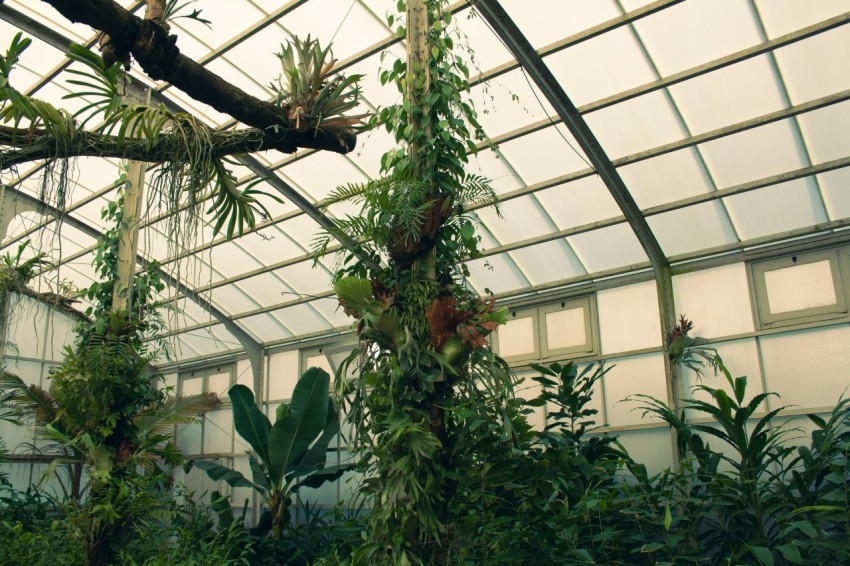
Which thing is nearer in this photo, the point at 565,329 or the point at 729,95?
the point at 729,95

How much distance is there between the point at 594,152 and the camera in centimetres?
808

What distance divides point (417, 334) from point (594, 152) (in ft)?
15.9

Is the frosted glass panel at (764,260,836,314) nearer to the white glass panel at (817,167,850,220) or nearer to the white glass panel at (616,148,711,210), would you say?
the white glass panel at (817,167,850,220)

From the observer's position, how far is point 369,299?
4004 mm

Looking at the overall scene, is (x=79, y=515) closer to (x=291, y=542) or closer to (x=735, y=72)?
(x=291, y=542)

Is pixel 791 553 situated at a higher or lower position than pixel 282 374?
lower

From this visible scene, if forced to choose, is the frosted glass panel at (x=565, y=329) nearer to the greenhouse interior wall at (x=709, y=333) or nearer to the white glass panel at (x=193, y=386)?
the greenhouse interior wall at (x=709, y=333)

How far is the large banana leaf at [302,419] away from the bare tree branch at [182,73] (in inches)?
191

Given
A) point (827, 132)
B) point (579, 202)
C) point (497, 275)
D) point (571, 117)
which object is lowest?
point (497, 275)

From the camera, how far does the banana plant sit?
7.89 m

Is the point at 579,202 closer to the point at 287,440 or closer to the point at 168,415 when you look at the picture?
the point at 287,440

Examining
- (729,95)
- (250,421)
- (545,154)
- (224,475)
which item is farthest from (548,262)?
(224,475)

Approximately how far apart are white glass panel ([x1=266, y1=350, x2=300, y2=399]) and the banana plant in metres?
3.79

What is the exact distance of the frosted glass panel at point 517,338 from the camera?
33.3ft
